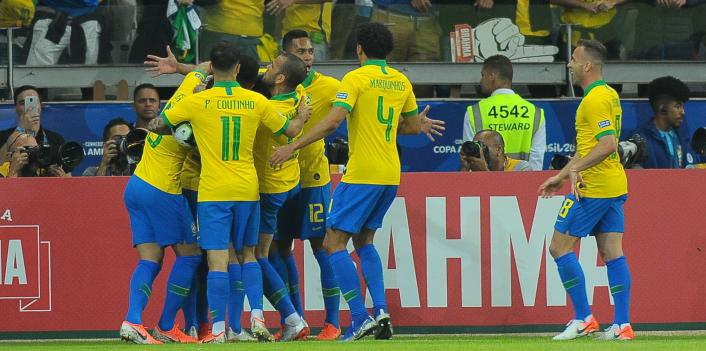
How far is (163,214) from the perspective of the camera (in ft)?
36.2

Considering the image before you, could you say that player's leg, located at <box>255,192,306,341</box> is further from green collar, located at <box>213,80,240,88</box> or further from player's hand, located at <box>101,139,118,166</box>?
player's hand, located at <box>101,139,118,166</box>

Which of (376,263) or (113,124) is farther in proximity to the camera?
(113,124)

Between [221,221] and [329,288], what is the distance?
1.47m

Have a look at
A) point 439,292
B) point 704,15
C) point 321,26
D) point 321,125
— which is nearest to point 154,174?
point 321,125

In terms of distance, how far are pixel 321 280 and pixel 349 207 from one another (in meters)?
1.01

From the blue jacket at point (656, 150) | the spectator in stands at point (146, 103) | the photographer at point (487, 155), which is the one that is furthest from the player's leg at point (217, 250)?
the blue jacket at point (656, 150)

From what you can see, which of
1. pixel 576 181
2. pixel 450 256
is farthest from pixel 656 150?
pixel 576 181

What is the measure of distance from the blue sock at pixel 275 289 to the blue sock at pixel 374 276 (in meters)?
0.63

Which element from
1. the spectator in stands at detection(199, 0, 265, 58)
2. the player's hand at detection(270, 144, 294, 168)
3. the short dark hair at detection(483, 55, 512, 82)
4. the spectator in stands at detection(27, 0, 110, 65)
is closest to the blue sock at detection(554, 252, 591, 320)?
the player's hand at detection(270, 144, 294, 168)

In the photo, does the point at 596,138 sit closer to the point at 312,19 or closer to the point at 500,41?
the point at 500,41

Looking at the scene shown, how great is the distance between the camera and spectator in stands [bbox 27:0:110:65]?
14.5 meters

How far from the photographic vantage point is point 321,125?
11.0 m

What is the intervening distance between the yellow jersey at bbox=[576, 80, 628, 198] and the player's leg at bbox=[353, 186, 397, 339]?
1.44 meters

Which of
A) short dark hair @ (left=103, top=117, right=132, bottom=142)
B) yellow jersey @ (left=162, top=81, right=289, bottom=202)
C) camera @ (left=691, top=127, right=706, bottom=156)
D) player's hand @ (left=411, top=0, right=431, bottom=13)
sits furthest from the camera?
player's hand @ (left=411, top=0, right=431, bottom=13)
